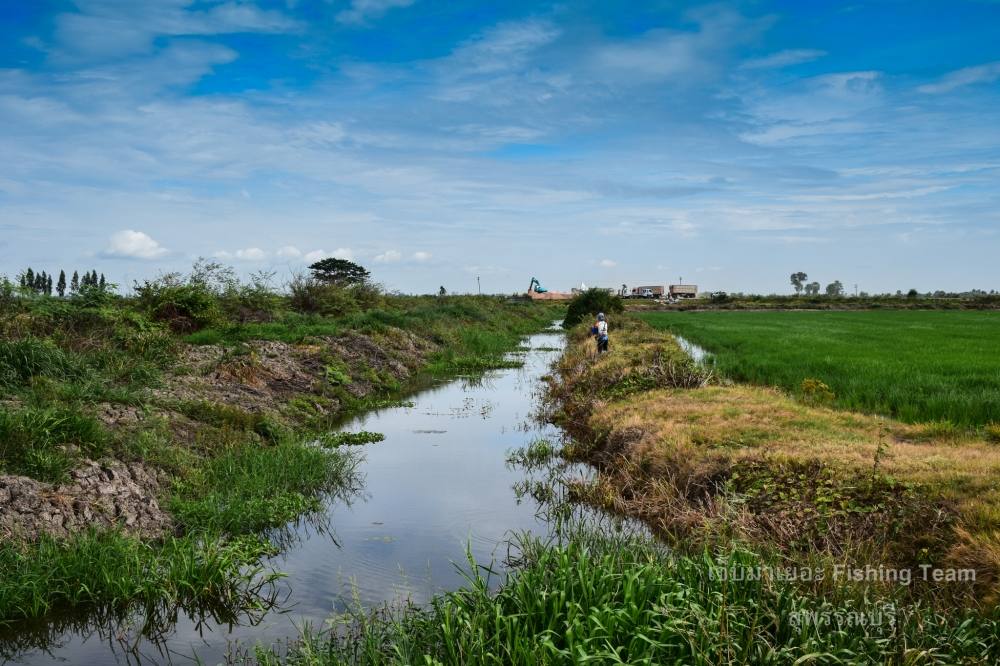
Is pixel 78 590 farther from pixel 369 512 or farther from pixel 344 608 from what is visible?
pixel 369 512

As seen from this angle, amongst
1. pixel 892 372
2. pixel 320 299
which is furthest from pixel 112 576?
pixel 320 299

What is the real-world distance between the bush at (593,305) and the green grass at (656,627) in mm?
31819

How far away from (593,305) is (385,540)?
103 feet

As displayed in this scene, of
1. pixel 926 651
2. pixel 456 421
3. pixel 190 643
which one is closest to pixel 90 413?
pixel 190 643

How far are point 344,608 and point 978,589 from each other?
516 centimetres

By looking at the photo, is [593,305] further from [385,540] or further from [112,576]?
[112,576]

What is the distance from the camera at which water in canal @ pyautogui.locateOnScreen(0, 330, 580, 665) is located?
16.8ft

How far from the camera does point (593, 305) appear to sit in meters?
37.6

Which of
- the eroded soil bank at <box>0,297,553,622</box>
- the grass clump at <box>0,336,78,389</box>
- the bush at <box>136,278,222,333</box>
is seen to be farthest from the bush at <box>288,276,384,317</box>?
the grass clump at <box>0,336,78,389</box>

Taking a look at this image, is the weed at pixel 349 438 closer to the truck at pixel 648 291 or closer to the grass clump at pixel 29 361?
the grass clump at pixel 29 361

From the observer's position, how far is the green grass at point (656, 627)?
3.90 metres

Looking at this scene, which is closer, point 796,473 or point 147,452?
point 796,473

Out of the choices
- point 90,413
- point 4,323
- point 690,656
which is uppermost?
point 4,323

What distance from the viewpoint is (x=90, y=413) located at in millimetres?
8359
